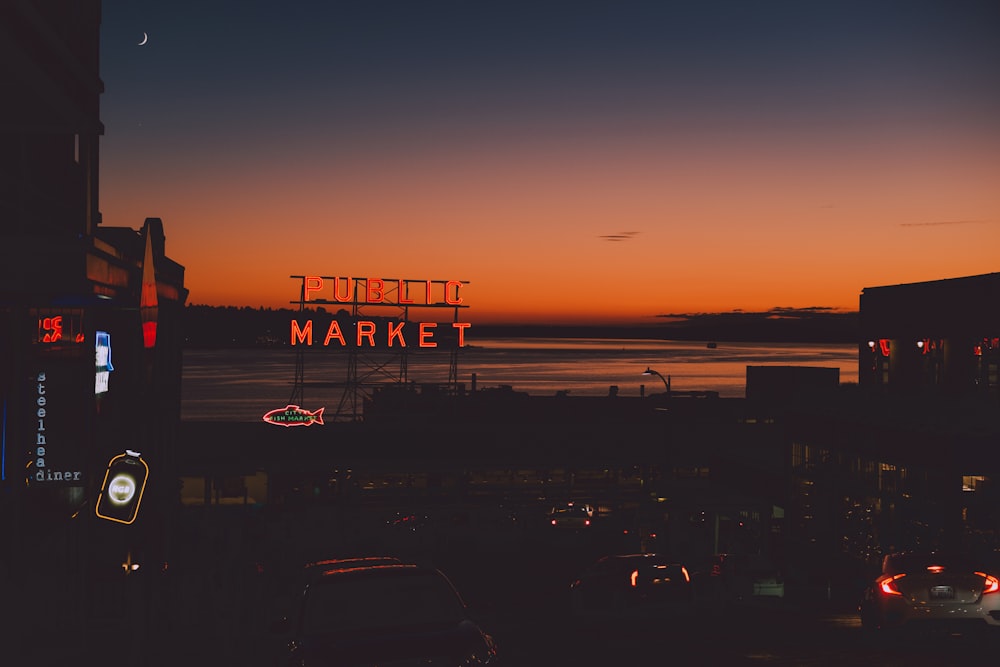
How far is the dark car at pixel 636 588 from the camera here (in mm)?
22297

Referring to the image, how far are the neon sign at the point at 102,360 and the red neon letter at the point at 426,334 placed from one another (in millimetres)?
42166

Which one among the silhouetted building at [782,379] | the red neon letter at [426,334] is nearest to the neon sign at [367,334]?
the red neon letter at [426,334]

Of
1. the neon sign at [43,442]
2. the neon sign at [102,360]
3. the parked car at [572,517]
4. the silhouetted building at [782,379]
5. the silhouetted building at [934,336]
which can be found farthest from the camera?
the silhouetted building at [782,379]

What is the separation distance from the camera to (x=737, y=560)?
28.4m

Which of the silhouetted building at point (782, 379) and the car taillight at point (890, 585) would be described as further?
the silhouetted building at point (782, 379)

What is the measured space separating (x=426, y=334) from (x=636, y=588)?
1632 inches

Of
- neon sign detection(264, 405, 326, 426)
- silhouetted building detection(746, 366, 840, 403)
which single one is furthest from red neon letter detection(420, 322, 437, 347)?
silhouetted building detection(746, 366, 840, 403)

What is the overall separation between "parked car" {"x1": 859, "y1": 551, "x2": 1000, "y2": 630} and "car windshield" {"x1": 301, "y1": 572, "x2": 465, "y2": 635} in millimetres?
8782

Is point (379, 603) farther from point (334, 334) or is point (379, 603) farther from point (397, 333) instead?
point (397, 333)

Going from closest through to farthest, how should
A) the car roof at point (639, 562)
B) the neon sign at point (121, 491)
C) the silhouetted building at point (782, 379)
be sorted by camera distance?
the neon sign at point (121, 491) < the car roof at point (639, 562) < the silhouetted building at point (782, 379)

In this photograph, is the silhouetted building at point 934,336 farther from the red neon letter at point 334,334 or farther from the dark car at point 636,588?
the red neon letter at point 334,334

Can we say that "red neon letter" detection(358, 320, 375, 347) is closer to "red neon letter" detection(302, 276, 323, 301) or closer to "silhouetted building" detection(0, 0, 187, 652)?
"red neon letter" detection(302, 276, 323, 301)

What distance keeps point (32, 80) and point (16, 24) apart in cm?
120

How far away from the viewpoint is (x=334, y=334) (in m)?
59.7
